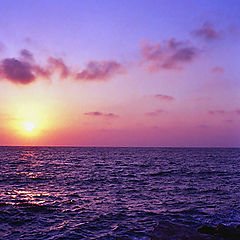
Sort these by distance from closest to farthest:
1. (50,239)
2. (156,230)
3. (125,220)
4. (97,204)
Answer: (156,230) → (50,239) → (125,220) → (97,204)

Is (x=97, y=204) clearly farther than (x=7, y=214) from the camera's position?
Yes

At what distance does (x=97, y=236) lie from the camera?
15047mm

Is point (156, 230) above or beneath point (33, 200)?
above

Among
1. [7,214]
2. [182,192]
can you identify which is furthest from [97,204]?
[182,192]

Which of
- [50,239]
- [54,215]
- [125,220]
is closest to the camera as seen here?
[50,239]

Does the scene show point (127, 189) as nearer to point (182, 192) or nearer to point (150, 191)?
point (150, 191)

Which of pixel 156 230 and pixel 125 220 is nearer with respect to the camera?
pixel 156 230

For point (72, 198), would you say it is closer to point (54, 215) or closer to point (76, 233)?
point (54, 215)

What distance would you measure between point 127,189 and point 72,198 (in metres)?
7.98

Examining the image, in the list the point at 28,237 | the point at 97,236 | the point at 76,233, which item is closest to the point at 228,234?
the point at 97,236

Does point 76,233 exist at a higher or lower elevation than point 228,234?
lower

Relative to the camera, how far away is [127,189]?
31.2m

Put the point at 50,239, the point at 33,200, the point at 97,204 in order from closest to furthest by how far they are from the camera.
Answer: the point at 50,239, the point at 97,204, the point at 33,200

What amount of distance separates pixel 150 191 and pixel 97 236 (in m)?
15.8
